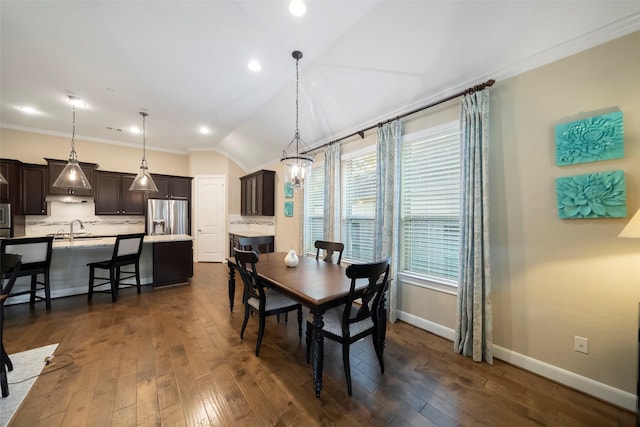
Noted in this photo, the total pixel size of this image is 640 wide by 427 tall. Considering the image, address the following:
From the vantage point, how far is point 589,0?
63.8 inches

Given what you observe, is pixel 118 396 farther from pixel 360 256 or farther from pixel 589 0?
pixel 589 0

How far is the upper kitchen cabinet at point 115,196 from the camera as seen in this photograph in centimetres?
518

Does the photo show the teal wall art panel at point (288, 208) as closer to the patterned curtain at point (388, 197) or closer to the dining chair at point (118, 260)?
the patterned curtain at point (388, 197)

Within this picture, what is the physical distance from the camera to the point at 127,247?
147 inches

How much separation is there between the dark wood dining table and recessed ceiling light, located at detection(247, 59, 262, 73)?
2.50 m

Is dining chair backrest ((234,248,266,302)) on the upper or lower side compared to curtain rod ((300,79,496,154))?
lower

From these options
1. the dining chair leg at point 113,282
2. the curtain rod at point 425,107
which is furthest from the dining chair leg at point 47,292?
the curtain rod at point 425,107

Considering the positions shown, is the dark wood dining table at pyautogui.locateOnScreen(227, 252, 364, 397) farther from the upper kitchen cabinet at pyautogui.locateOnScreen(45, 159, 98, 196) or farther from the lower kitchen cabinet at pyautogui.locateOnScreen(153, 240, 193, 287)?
the upper kitchen cabinet at pyautogui.locateOnScreen(45, 159, 98, 196)

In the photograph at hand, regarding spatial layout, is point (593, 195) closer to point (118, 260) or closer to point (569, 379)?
point (569, 379)

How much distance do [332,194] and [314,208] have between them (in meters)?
0.84

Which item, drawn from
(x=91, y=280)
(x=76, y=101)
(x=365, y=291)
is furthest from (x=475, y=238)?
(x=76, y=101)

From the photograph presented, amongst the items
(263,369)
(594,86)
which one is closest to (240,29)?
(594,86)

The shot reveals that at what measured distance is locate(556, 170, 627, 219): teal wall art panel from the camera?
1.62m

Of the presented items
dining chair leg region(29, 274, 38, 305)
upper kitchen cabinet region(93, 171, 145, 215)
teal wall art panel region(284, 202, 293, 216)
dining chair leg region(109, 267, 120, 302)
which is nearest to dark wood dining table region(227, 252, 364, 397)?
dining chair leg region(109, 267, 120, 302)
